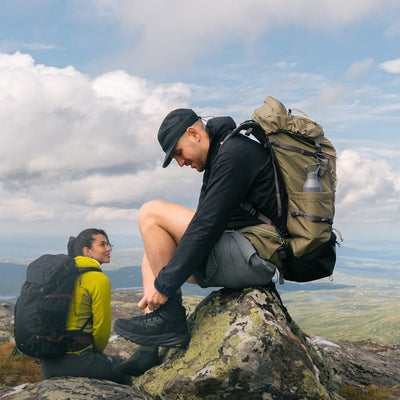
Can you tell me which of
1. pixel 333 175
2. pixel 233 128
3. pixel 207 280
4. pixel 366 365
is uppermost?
pixel 233 128

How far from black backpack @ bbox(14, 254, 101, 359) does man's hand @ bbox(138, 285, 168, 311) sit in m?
1.66

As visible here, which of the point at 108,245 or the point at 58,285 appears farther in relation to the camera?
the point at 108,245

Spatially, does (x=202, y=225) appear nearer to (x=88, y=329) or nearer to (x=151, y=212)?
(x=151, y=212)

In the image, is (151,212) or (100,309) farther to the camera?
(100,309)

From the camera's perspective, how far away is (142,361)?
862 centimetres

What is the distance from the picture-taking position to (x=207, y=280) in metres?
7.63

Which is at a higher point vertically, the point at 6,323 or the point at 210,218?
the point at 210,218

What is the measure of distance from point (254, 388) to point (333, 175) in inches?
161

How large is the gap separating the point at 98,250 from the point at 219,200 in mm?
4606

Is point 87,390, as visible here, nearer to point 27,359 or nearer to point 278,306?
point 278,306

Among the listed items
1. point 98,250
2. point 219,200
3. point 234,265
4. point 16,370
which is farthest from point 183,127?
point 16,370

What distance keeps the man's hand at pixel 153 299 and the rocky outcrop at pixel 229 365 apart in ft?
3.98

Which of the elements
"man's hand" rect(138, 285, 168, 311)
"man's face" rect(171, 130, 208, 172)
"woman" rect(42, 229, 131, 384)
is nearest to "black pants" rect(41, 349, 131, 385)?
"woman" rect(42, 229, 131, 384)

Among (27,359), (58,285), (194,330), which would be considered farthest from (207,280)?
(27,359)
